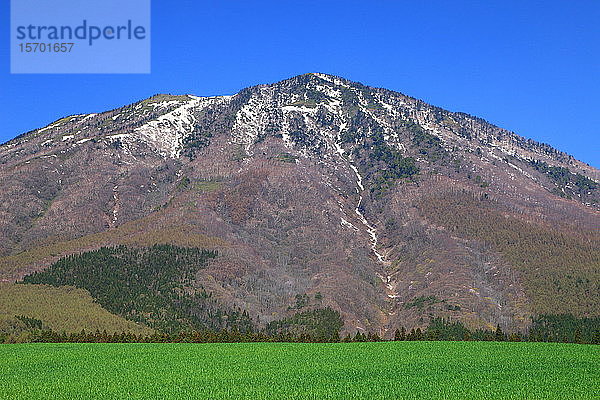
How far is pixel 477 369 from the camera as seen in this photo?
5450cm

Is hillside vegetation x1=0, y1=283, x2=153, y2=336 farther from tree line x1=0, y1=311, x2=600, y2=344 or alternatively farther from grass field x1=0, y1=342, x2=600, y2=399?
grass field x1=0, y1=342, x2=600, y2=399

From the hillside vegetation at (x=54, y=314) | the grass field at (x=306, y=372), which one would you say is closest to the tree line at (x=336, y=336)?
the hillside vegetation at (x=54, y=314)

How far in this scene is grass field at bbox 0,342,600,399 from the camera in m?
42.7

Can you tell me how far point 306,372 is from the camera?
5338 cm

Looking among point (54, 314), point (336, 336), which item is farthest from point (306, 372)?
point (54, 314)

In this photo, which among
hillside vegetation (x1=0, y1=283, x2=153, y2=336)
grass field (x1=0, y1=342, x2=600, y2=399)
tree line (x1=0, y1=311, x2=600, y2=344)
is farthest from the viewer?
hillside vegetation (x1=0, y1=283, x2=153, y2=336)

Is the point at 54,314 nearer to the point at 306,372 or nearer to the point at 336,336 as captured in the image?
the point at 336,336

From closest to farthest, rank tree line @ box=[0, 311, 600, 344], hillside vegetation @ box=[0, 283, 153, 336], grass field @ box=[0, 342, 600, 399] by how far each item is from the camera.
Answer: grass field @ box=[0, 342, 600, 399] → tree line @ box=[0, 311, 600, 344] → hillside vegetation @ box=[0, 283, 153, 336]

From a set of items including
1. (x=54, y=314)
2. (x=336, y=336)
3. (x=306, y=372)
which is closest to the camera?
(x=306, y=372)

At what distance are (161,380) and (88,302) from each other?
162178mm

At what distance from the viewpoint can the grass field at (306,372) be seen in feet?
140

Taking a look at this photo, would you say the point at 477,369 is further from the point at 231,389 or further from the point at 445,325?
the point at 445,325

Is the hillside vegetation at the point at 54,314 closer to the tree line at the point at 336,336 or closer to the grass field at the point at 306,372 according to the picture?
the tree line at the point at 336,336

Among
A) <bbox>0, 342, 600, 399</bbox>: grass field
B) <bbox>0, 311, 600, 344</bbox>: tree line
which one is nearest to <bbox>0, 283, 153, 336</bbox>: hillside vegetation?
<bbox>0, 311, 600, 344</bbox>: tree line
